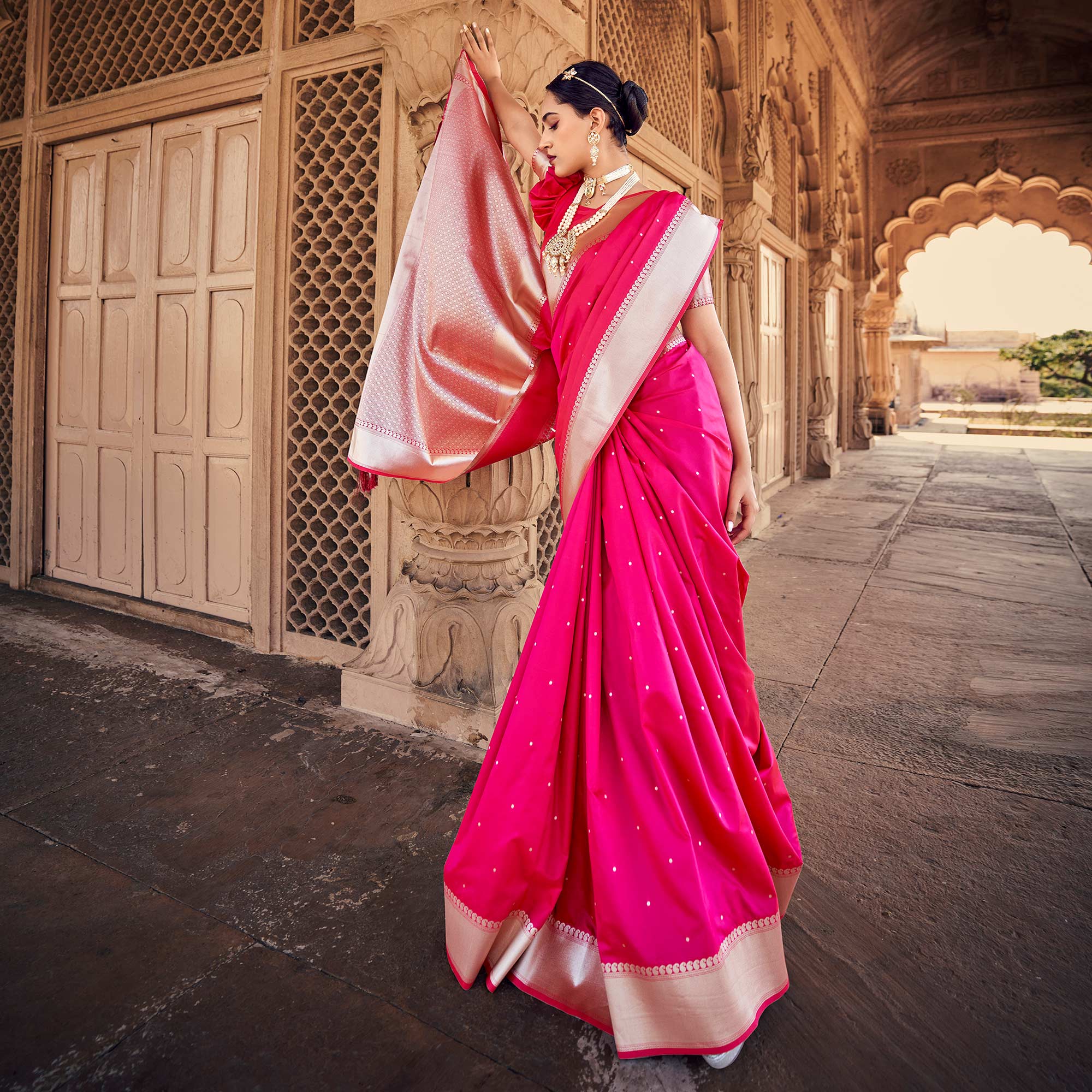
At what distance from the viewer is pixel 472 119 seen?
2.04m

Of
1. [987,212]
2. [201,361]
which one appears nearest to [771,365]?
[201,361]

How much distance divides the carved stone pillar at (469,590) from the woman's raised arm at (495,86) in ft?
2.63

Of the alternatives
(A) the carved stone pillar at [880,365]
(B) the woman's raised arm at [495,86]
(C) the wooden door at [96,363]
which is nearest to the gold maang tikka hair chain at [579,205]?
(B) the woman's raised arm at [495,86]

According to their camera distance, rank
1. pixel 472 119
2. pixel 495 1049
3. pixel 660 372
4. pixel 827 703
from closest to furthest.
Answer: pixel 495 1049
pixel 660 372
pixel 472 119
pixel 827 703

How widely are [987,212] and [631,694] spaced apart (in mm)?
13896

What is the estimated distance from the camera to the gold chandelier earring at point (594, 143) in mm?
1609

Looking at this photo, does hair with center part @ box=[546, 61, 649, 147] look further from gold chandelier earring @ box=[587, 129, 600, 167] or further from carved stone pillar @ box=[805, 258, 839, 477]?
carved stone pillar @ box=[805, 258, 839, 477]

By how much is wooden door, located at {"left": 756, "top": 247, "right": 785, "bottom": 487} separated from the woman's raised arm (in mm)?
4647

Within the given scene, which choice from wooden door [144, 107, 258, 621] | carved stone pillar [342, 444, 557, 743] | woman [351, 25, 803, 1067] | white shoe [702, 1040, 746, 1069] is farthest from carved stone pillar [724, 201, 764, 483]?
white shoe [702, 1040, 746, 1069]

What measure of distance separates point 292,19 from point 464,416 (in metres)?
2.05

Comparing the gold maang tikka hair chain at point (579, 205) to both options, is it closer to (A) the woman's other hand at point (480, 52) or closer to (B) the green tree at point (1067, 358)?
(A) the woman's other hand at point (480, 52)

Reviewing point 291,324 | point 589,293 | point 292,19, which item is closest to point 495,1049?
point 589,293

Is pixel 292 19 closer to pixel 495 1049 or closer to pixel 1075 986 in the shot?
pixel 495 1049

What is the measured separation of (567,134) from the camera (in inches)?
63.3
